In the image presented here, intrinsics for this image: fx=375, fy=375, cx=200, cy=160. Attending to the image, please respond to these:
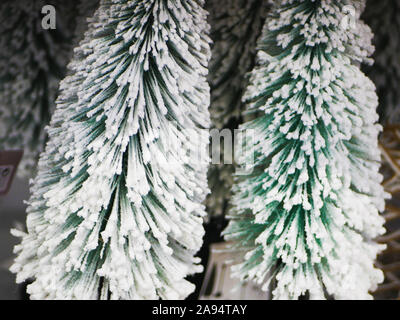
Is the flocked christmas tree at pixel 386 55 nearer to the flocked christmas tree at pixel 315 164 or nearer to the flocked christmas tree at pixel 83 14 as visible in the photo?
the flocked christmas tree at pixel 315 164

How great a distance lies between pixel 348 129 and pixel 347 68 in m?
0.07

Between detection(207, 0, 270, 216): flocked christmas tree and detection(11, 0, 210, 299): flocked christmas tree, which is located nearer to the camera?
detection(11, 0, 210, 299): flocked christmas tree

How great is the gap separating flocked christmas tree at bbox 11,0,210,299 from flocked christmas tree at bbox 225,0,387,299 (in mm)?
78

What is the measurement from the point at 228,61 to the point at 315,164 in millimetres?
201

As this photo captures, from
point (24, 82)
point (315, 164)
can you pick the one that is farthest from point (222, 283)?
point (24, 82)

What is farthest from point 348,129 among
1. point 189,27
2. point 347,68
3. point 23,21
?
point 23,21

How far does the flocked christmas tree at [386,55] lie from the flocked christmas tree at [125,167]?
1.04 ft

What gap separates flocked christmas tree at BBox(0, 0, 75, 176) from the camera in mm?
482

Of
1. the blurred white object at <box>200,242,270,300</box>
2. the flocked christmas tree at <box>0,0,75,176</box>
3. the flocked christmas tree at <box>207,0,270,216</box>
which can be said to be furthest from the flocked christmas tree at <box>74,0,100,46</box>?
the blurred white object at <box>200,242,270,300</box>

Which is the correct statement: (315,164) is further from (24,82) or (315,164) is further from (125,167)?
(24,82)

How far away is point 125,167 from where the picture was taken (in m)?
0.38

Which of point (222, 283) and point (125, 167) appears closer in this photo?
point (125, 167)

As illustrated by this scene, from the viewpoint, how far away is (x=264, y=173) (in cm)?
42

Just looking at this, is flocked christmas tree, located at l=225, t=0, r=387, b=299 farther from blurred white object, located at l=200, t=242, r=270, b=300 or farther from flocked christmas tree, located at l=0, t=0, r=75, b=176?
flocked christmas tree, located at l=0, t=0, r=75, b=176
